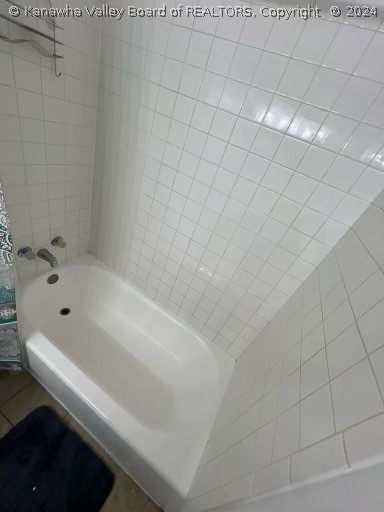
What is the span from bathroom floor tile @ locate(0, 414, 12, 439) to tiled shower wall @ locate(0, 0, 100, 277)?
0.72 m

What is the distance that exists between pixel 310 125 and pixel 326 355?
0.74m

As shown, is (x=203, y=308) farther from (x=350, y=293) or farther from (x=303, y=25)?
(x=303, y=25)

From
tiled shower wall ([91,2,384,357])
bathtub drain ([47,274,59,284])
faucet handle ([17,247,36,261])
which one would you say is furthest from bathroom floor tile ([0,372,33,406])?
tiled shower wall ([91,2,384,357])

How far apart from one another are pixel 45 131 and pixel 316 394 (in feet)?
4.46

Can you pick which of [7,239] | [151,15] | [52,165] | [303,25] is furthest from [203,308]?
[151,15]

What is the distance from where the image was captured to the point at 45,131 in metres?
1.02

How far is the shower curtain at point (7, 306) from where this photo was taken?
0.78 metres

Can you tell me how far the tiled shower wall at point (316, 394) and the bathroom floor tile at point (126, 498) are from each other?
16.0 inches

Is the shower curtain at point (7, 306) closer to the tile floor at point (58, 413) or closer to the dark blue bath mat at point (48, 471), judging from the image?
the tile floor at point (58, 413)

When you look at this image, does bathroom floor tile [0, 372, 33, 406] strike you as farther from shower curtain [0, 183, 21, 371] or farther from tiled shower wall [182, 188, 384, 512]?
tiled shower wall [182, 188, 384, 512]

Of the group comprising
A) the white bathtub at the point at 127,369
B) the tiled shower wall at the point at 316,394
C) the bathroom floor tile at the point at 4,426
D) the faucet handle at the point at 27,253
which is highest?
the tiled shower wall at the point at 316,394

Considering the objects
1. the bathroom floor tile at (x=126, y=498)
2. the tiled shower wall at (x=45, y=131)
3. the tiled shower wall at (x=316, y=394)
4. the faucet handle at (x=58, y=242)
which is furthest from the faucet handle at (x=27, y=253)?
the tiled shower wall at (x=316, y=394)

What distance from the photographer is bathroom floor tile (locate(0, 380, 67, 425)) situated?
1139 mm

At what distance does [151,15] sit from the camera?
0.88 m
